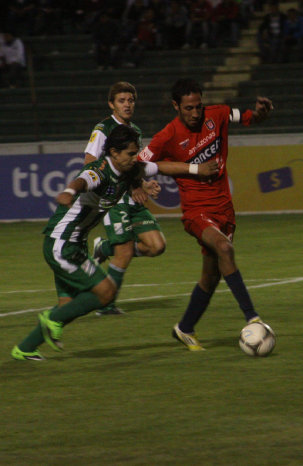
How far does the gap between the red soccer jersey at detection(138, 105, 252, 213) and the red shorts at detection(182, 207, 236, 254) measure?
4cm

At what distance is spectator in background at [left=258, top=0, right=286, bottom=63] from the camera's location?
69.7 feet

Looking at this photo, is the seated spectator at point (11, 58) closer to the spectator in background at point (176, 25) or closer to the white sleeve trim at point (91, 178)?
the spectator in background at point (176, 25)

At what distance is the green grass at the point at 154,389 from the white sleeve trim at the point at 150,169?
125 centimetres

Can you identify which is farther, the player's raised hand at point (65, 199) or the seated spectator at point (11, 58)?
the seated spectator at point (11, 58)

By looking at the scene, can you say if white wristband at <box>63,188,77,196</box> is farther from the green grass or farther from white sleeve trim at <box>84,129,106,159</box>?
white sleeve trim at <box>84,129,106,159</box>

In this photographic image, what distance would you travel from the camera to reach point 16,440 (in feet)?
15.4

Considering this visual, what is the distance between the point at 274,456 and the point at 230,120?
3.35m

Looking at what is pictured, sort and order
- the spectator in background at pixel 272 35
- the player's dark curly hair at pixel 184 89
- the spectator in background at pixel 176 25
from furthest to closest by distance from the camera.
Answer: the spectator in background at pixel 176 25
the spectator in background at pixel 272 35
the player's dark curly hair at pixel 184 89

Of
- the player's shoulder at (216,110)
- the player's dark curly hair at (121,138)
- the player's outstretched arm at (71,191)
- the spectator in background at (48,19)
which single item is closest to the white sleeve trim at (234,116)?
the player's shoulder at (216,110)

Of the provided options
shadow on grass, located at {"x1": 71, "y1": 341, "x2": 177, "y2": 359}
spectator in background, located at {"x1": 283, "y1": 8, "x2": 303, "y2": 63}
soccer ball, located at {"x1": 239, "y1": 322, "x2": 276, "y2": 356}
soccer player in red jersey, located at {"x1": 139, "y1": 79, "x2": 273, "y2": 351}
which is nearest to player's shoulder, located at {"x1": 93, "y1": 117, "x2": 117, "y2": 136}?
soccer player in red jersey, located at {"x1": 139, "y1": 79, "x2": 273, "y2": 351}

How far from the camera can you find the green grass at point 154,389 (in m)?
4.48

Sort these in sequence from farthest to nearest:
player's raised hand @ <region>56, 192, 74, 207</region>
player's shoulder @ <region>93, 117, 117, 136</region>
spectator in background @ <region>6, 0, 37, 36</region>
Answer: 1. spectator in background @ <region>6, 0, 37, 36</region>
2. player's shoulder @ <region>93, 117, 117, 136</region>
3. player's raised hand @ <region>56, 192, 74, 207</region>

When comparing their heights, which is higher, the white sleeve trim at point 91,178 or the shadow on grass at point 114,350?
the white sleeve trim at point 91,178

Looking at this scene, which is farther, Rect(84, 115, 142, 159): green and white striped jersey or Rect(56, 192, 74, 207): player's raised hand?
Rect(84, 115, 142, 159): green and white striped jersey
